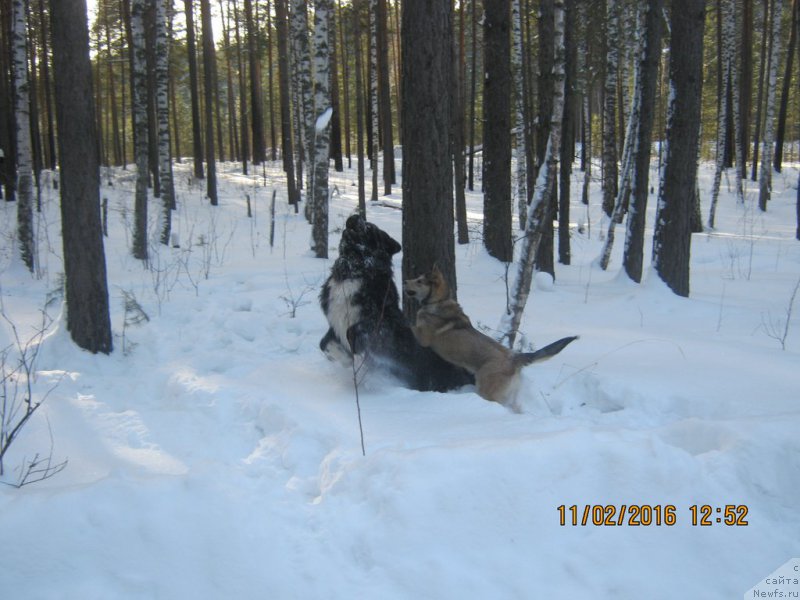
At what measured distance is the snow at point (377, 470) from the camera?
2756 millimetres

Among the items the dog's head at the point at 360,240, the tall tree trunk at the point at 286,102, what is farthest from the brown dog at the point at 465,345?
the tall tree trunk at the point at 286,102

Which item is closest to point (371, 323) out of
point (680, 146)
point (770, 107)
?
point (680, 146)

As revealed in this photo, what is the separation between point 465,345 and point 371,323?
35.4 inches

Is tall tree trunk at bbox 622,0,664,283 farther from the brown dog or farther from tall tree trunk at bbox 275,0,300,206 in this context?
tall tree trunk at bbox 275,0,300,206

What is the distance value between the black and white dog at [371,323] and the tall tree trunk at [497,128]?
5.33 m

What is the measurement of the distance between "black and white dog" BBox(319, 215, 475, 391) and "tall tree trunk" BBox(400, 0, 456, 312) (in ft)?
2.83

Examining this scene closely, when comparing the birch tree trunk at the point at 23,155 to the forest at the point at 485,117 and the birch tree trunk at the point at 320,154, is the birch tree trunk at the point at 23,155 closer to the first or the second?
the forest at the point at 485,117

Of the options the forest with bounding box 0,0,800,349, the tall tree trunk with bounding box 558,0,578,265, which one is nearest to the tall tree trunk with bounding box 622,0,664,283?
the forest with bounding box 0,0,800,349

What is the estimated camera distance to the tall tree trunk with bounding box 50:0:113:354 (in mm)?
5387

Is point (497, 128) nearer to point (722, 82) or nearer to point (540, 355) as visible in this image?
point (540, 355)

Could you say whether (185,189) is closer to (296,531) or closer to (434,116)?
(434,116)

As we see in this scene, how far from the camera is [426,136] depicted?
6.04 m

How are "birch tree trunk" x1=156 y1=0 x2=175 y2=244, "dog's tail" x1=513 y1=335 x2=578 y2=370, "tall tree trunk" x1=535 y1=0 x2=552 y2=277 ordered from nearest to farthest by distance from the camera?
"dog's tail" x1=513 y1=335 x2=578 y2=370
"tall tree trunk" x1=535 y1=0 x2=552 y2=277
"birch tree trunk" x1=156 y1=0 x2=175 y2=244

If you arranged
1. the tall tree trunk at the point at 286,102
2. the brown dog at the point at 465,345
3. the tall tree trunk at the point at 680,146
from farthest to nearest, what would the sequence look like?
the tall tree trunk at the point at 286,102 < the tall tree trunk at the point at 680,146 < the brown dog at the point at 465,345
